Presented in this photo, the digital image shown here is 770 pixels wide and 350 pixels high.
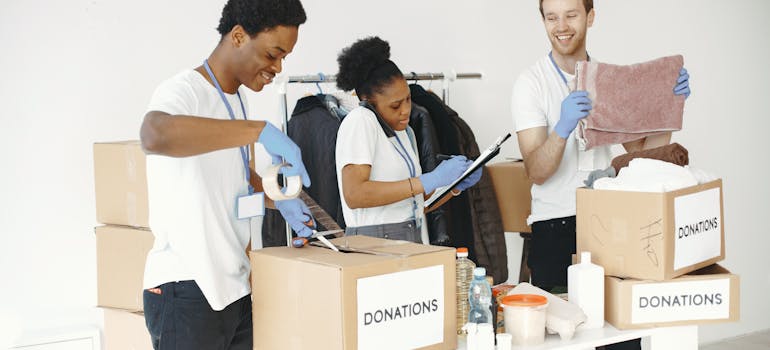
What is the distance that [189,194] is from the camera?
5.36ft

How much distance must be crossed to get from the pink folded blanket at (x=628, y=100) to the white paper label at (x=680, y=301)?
0.51m

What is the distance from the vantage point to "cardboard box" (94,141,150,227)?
2602 millimetres

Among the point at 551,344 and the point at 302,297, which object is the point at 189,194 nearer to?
the point at 302,297

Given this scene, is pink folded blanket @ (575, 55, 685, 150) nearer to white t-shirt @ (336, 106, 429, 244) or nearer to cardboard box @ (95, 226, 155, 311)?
white t-shirt @ (336, 106, 429, 244)

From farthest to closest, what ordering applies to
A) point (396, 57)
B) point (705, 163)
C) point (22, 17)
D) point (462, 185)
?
point (705, 163) < point (396, 57) < point (22, 17) < point (462, 185)

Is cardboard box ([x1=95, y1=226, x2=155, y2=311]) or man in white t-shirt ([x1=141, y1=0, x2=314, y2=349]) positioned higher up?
man in white t-shirt ([x1=141, y1=0, x2=314, y2=349])

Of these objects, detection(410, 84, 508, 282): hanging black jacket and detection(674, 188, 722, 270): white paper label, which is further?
detection(410, 84, 508, 282): hanging black jacket

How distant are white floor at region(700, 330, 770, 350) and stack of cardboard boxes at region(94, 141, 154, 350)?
9.82ft

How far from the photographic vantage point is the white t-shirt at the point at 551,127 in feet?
7.78

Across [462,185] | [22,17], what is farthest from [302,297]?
[22,17]

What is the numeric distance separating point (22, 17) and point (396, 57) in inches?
59.0

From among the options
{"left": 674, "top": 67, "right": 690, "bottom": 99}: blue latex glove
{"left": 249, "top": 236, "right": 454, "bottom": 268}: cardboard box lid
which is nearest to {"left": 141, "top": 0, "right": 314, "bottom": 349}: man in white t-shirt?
{"left": 249, "top": 236, "right": 454, "bottom": 268}: cardboard box lid

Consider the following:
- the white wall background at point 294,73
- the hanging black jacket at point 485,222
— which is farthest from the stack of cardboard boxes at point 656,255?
the white wall background at point 294,73

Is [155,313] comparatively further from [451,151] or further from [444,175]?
[451,151]
